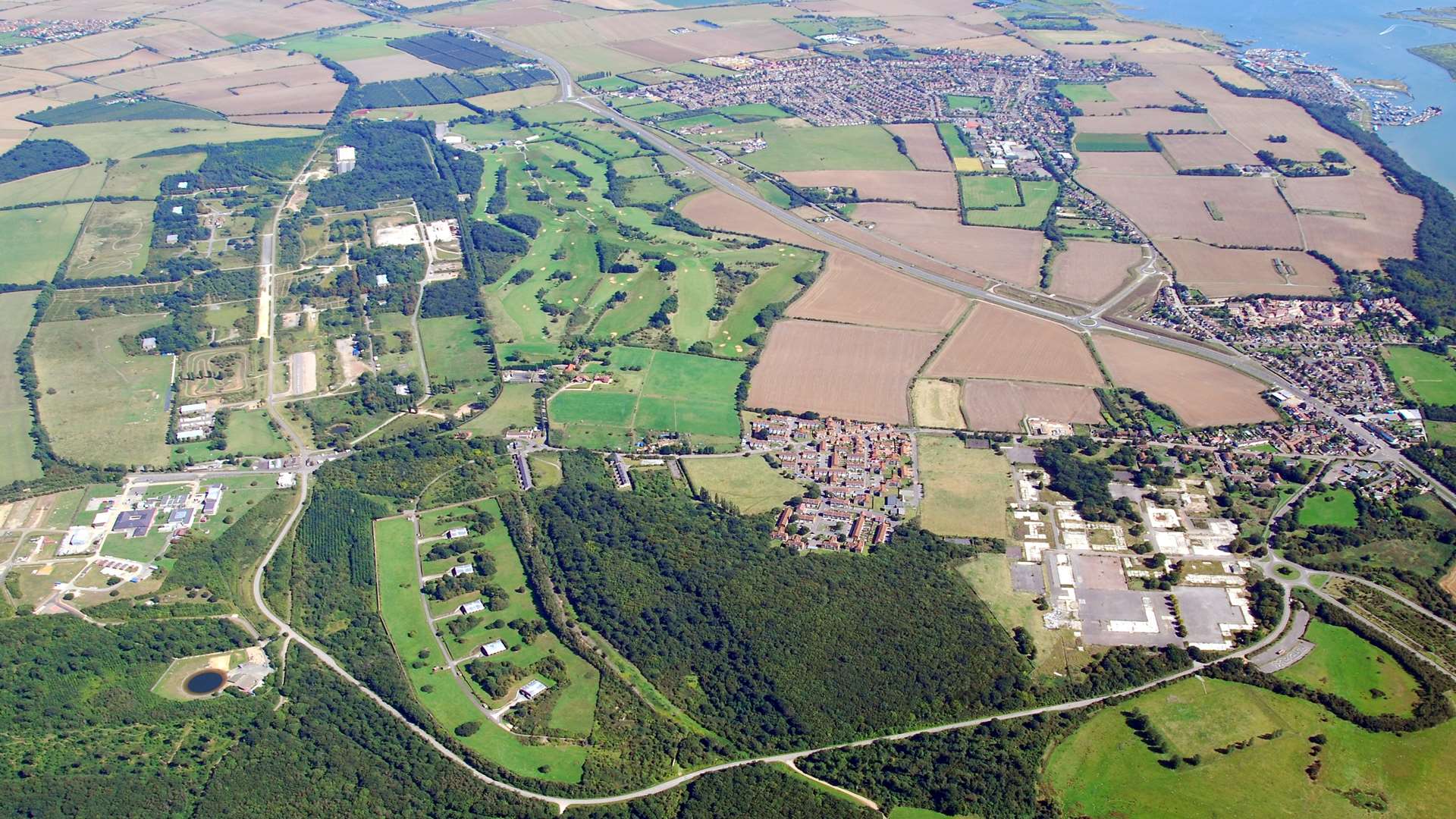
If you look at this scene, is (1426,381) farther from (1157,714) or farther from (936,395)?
(1157,714)

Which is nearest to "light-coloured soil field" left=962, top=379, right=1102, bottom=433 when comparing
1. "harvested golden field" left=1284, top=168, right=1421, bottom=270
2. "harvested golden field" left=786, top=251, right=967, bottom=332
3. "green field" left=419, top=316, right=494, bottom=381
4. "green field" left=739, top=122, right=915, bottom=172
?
"harvested golden field" left=786, top=251, right=967, bottom=332

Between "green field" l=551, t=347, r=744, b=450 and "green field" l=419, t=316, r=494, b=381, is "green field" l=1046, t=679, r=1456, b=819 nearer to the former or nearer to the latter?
"green field" l=551, t=347, r=744, b=450

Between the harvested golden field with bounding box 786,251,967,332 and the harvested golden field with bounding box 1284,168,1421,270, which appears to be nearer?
the harvested golden field with bounding box 786,251,967,332

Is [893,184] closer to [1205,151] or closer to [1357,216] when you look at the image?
[1205,151]

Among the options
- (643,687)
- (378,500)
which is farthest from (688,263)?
(643,687)

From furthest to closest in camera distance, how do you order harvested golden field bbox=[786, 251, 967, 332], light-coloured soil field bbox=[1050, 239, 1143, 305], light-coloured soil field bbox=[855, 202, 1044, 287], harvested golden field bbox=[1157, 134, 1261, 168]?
harvested golden field bbox=[1157, 134, 1261, 168] → light-coloured soil field bbox=[855, 202, 1044, 287] → light-coloured soil field bbox=[1050, 239, 1143, 305] → harvested golden field bbox=[786, 251, 967, 332]

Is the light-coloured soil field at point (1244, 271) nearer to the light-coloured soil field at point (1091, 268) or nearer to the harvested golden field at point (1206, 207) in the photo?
the harvested golden field at point (1206, 207)
